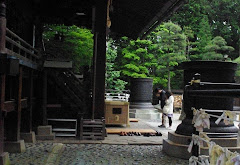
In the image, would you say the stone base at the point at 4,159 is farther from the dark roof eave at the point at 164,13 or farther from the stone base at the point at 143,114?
the stone base at the point at 143,114

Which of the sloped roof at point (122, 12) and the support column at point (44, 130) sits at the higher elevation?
the sloped roof at point (122, 12)

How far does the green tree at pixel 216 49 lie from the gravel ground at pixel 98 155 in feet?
70.3

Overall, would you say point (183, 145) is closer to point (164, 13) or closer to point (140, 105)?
point (164, 13)

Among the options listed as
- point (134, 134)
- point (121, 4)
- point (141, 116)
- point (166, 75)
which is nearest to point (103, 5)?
point (121, 4)

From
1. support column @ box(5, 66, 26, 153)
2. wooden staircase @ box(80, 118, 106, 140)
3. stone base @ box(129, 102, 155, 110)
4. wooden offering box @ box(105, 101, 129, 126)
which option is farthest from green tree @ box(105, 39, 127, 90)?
support column @ box(5, 66, 26, 153)

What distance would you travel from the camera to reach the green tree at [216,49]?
2836cm

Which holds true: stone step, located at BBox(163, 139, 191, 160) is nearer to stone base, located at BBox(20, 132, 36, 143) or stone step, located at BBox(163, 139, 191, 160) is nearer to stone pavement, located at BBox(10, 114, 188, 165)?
stone pavement, located at BBox(10, 114, 188, 165)

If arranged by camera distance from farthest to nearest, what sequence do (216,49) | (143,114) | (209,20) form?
(209,20) → (216,49) → (143,114)

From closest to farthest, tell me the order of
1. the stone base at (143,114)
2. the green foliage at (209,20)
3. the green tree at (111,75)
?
1. the stone base at (143,114)
2. the green tree at (111,75)
3. the green foliage at (209,20)

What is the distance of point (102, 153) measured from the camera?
7996 mm

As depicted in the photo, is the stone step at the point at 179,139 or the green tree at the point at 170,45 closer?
the stone step at the point at 179,139

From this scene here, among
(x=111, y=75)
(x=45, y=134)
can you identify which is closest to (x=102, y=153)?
(x=45, y=134)

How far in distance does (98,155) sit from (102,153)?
0.95 ft

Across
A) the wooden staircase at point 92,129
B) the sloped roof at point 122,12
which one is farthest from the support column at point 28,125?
the sloped roof at point 122,12
